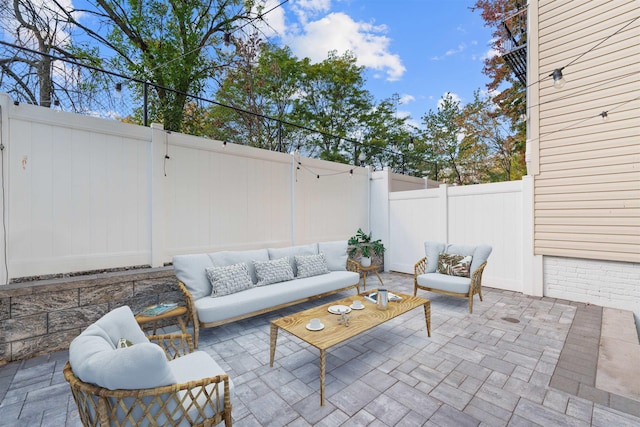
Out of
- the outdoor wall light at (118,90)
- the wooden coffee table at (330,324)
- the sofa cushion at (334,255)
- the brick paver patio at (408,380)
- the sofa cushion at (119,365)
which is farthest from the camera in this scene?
the sofa cushion at (334,255)

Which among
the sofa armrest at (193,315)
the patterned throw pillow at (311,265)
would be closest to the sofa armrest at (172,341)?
the sofa armrest at (193,315)

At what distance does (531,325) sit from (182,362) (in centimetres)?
415

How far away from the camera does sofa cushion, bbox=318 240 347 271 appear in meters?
5.08

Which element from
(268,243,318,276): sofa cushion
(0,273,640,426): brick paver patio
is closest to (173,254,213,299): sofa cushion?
(0,273,640,426): brick paver patio

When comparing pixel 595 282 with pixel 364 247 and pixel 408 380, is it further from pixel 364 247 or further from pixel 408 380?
pixel 408 380

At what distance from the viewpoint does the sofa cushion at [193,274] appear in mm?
3490

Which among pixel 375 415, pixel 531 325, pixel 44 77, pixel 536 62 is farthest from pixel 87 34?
pixel 531 325

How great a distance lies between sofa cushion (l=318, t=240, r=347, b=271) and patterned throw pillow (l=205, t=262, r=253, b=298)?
5.27 feet

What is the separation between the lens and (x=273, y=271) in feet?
13.8

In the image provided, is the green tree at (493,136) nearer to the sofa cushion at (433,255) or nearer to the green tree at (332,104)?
the green tree at (332,104)

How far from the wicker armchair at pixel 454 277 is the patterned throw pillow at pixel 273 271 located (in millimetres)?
2133

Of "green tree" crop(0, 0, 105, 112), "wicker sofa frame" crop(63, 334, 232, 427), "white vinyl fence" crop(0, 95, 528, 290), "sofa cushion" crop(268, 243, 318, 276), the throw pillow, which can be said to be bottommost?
"wicker sofa frame" crop(63, 334, 232, 427)

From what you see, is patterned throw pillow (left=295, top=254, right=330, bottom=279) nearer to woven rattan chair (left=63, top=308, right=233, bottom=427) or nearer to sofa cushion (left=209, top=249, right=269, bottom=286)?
sofa cushion (left=209, top=249, right=269, bottom=286)

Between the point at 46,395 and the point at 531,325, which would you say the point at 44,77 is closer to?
the point at 46,395
